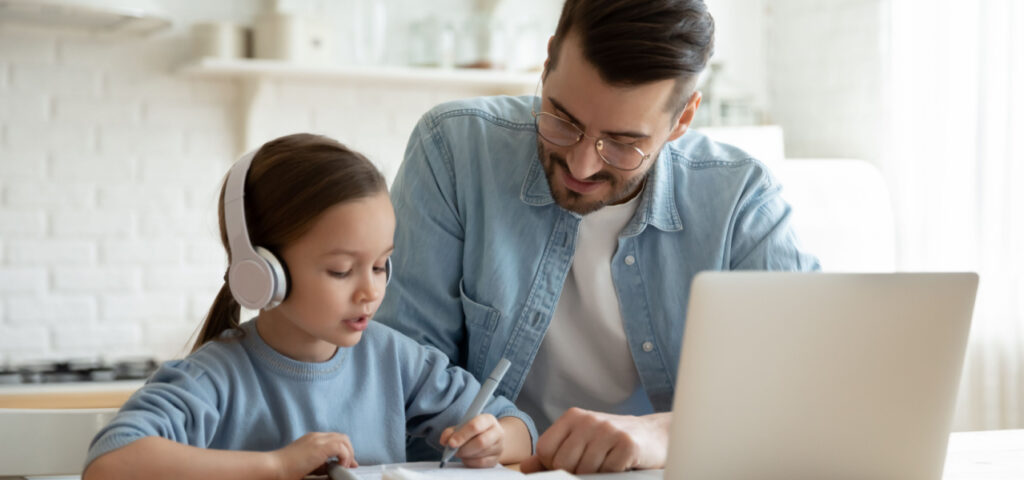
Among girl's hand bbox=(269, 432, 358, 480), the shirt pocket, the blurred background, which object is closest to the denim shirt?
the shirt pocket

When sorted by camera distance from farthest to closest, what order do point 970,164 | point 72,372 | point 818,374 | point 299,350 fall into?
point 970,164 < point 72,372 < point 299,350 < point 818,374

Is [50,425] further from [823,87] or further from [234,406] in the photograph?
[823,87]

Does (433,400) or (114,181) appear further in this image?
(114,181)

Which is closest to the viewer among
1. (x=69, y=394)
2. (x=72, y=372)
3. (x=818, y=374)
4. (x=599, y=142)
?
(x=818, y=374)

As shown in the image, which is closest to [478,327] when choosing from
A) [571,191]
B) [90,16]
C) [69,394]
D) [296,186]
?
[571,191]

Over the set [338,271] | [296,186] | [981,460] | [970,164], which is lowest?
[981,460]

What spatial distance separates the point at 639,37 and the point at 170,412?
2.59 ft

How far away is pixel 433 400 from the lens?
56.1 inches

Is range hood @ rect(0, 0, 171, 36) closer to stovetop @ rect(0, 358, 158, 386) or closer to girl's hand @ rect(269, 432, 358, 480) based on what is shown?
stovetop @ rect(0, 358, 158, 386)

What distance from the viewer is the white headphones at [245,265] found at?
1.21 metres

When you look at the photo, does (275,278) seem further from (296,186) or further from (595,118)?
(595,118)

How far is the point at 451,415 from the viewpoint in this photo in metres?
1.43

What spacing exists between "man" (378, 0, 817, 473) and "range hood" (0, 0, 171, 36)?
144 cm

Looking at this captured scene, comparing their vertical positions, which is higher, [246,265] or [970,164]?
[246,265]
